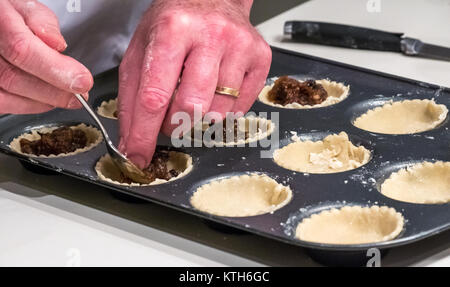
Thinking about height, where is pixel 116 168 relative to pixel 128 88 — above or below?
below

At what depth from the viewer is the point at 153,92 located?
8.30 feet

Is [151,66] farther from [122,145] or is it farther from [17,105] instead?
[17,105]

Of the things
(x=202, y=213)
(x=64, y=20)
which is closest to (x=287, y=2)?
(x=64, y=20)

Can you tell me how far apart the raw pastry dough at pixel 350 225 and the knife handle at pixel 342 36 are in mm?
1562

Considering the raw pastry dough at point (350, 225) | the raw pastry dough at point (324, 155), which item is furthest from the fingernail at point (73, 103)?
the raw pastry dough at point (350, 225)

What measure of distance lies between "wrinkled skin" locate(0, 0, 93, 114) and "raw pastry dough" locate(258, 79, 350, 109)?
913 mm

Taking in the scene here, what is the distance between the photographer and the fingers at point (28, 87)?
2.51 m

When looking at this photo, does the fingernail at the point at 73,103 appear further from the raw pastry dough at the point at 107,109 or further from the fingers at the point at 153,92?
the raw pastry dough at the point at 107,109

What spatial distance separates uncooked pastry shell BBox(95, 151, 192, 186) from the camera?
8.74ft

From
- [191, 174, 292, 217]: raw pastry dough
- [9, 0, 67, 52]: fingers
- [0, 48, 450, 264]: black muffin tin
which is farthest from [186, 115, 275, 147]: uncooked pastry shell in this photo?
[9, 0, 67, 52]: fingers

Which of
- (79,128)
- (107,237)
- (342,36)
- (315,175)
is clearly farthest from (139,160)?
(342,36)

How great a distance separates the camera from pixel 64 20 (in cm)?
349

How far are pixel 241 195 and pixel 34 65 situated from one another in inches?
30.6
